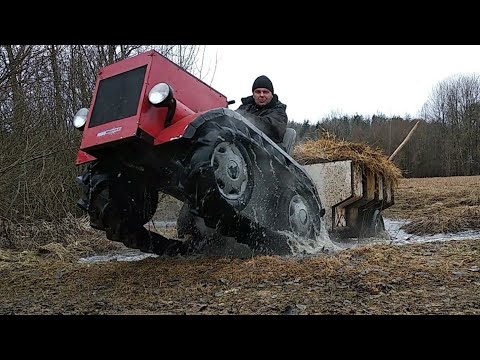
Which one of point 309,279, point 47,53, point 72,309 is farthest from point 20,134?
point 309,279

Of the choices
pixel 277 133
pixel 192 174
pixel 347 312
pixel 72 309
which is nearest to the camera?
pixel 347 312

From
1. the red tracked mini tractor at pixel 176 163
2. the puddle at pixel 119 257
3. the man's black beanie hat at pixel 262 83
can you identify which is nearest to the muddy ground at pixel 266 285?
the red tracked mini tractor at pixel 176 163

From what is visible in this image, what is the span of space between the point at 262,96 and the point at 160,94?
263 cm

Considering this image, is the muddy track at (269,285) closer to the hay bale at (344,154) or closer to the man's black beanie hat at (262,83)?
the man's black beanie hat at (262,83)

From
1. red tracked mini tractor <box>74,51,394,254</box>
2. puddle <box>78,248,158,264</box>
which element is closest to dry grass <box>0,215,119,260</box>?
puddle <box>78,248,158,264</box>

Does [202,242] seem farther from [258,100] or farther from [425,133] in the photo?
[425,133]

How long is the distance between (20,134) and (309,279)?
6.11 meters

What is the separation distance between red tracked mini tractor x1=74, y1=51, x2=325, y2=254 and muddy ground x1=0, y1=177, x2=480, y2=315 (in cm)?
50

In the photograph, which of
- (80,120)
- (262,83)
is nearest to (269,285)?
(80,120)

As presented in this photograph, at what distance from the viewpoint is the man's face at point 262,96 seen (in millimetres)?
7109

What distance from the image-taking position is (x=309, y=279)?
4355 millimetres

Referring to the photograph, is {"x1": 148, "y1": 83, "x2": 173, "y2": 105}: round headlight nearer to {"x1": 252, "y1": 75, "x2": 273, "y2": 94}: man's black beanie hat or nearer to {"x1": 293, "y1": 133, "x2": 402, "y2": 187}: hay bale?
{"x1": 252, "y1": 75, "x2": 273, "y2": 94}: man's black beanie hat

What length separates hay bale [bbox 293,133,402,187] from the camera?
360 inches

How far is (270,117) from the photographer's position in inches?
263
